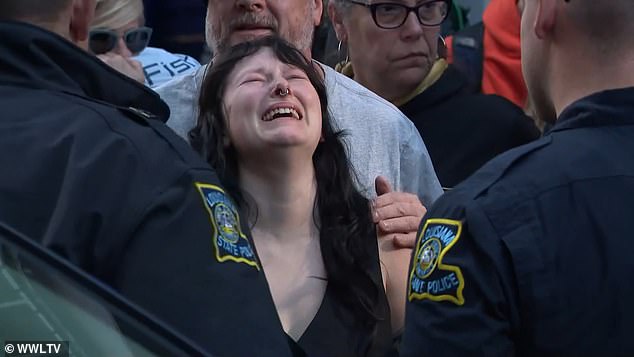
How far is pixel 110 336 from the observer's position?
62.7 inches

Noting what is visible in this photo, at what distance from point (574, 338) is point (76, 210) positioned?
33.0 inches

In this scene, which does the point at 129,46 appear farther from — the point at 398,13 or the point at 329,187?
the point at 329,187

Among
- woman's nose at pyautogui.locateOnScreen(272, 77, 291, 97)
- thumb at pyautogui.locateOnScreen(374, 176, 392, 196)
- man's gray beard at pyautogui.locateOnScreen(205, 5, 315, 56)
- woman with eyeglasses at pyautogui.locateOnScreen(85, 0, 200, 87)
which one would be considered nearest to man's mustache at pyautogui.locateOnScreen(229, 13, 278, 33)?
man's gray beard at pyautogui.locateOnScreen(205, 5, 315, 56)

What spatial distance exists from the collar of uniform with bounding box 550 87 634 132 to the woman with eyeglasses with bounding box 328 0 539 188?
1.66m

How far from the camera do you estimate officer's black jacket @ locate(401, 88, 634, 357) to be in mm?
2098

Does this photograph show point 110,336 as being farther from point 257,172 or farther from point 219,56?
point 219,56

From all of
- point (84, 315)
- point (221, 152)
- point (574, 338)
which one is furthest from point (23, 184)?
point (221, 152)

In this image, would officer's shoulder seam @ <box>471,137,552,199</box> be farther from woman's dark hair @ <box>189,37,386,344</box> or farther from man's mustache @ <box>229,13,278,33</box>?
man's mustache @ <box>229,13,278,33</box>

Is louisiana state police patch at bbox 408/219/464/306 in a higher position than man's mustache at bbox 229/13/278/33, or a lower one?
higher

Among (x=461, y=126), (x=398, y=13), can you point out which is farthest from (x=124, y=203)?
(x=398, y=13)

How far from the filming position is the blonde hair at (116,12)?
4515mm

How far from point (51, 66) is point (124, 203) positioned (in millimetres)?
311

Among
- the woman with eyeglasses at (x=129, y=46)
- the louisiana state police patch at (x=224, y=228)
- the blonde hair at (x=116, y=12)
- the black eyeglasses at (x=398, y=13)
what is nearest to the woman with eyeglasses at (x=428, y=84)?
the black eyeglasses at (x=398, y=13)

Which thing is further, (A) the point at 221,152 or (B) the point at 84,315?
(A) the point at 221,152
